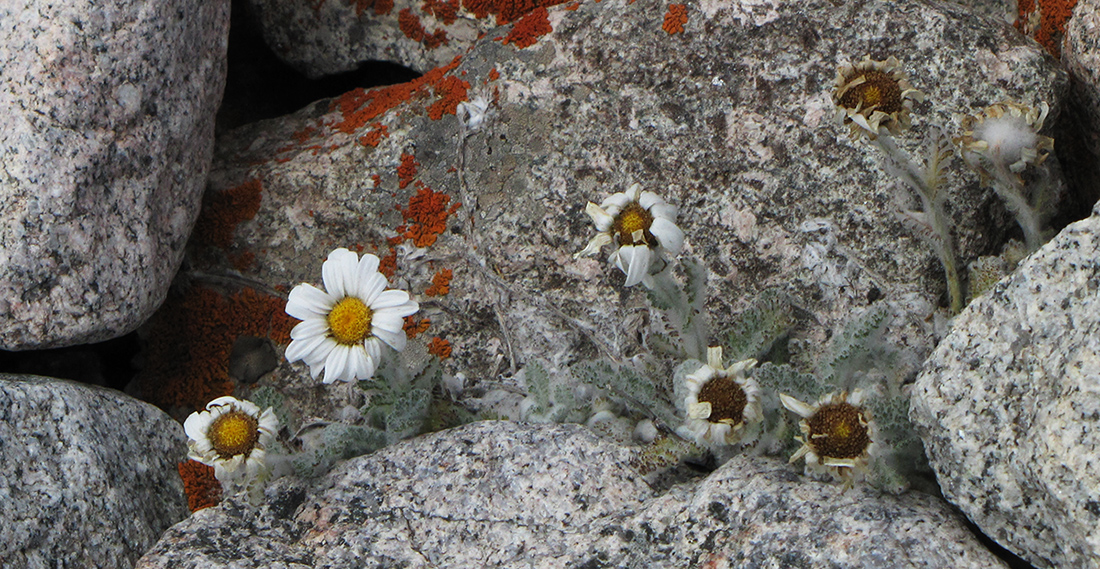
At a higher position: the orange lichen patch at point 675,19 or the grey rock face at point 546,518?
the orange lichen patch at point 675,19

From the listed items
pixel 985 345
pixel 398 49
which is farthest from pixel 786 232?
pixel 398 49

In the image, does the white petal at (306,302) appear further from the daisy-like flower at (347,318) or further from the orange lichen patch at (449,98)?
the orange lichen patch at (449,98)

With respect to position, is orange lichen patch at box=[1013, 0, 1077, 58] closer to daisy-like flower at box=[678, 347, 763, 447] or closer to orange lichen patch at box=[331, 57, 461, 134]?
daisy-like flower at box=[678, 347, 763, 447]

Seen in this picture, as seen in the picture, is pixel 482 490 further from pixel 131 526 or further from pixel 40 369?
pixel 40 369

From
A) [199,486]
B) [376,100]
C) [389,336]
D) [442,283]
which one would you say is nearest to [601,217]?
[389,336]

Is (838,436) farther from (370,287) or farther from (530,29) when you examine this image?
(530,29)

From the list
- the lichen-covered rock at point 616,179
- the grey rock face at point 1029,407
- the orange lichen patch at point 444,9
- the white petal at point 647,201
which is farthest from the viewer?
the orange lichen patch at point 444,9

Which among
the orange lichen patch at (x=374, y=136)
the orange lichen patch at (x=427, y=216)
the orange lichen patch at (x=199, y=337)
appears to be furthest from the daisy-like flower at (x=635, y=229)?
the orange lichen patch at (x=199, y=337)
